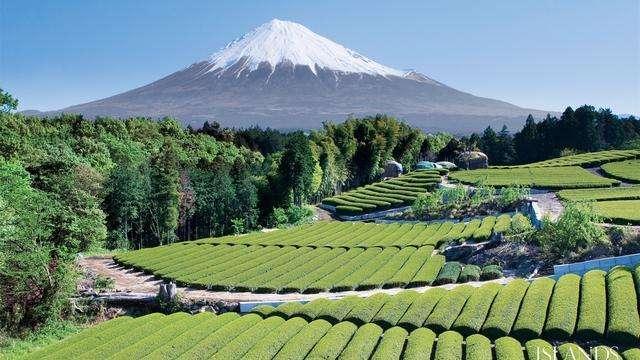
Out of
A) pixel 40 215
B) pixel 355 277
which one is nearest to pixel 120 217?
pixel 40 215

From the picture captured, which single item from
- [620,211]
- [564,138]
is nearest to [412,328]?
[620,211]

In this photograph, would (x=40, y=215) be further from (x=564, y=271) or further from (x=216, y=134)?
(x=216, y=134)

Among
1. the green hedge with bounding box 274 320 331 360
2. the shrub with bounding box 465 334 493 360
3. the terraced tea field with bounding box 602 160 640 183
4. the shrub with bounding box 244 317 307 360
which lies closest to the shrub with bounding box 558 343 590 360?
the shrub with bounding box 465 334 493 360

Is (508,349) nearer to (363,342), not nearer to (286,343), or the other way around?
(363,342)

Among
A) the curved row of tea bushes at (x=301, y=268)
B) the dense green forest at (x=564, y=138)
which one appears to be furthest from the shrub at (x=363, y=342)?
the dense green forest at (x=564, y=138)

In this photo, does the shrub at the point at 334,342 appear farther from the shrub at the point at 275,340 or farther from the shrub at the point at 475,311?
the shrub at the point at 475,311

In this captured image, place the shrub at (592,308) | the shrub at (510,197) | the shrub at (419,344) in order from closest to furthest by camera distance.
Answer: the shrub at (419,344), the shrub at (592,308), the shrub at (510,197)

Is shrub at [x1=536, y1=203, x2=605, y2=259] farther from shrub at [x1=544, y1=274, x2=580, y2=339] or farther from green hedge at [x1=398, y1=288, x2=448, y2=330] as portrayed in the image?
green hedge at [x1=398, y1=288, x2=448, y2=330]
